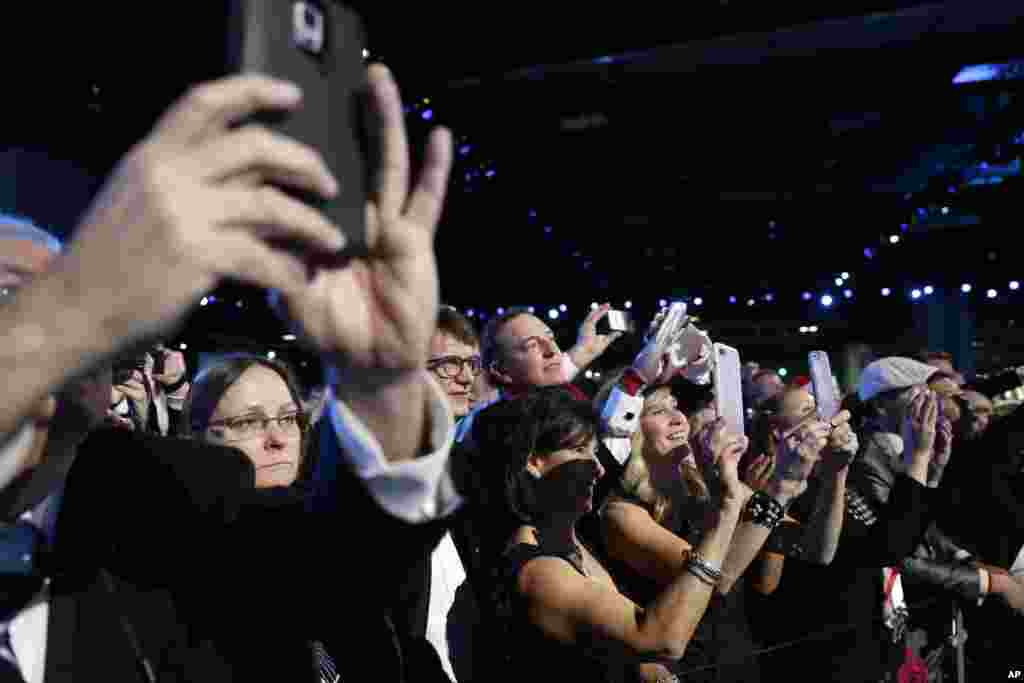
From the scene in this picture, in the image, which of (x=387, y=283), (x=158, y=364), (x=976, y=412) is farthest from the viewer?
(x=976, y=412)

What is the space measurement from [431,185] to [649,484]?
2047mm

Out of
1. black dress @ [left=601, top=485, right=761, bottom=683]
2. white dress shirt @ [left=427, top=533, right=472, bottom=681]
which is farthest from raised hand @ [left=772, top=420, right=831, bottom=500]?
white dress shirt @ [left=427, top=533, right=472, bottom=681]

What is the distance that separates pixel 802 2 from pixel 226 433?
233 inches

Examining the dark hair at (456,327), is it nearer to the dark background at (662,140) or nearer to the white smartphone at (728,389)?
the white smartphone at (728,389)

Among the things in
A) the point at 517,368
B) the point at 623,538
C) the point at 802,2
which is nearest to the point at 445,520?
the point at 623,538

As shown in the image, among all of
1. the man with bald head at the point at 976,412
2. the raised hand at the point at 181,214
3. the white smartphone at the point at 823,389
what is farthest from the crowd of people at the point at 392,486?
the man with bald head at the point at 976,412

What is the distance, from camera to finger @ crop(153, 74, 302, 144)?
2.31ft

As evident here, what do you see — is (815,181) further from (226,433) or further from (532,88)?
(226,433)

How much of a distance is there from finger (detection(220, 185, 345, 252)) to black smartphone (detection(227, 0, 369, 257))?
25 millimetres

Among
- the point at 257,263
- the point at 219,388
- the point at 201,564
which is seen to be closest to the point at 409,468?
the point at 257,263

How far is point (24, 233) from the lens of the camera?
1.21 m

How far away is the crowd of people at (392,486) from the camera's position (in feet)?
2.37

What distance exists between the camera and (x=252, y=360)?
2.24 meters

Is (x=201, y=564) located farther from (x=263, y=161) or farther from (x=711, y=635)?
(x=711, y=635)
